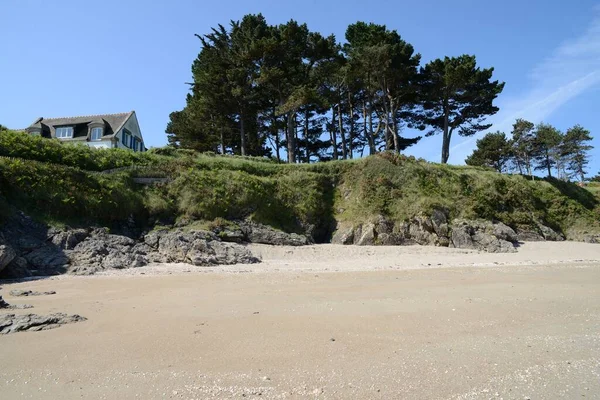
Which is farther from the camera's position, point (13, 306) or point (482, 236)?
point (482, 236)

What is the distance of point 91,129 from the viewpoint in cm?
3634

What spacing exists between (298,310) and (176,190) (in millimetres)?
15659

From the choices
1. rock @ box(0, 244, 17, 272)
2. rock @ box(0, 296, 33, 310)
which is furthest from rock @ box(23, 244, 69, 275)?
rock @ box(0, 296, 33, 310)

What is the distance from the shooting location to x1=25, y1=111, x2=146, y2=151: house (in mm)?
35406

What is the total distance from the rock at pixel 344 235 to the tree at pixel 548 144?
29.5 m

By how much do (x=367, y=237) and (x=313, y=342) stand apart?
54.5 ft

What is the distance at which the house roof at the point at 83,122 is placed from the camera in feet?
120

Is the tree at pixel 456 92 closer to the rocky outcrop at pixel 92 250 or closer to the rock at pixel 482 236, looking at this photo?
the rock at pixel 482 236

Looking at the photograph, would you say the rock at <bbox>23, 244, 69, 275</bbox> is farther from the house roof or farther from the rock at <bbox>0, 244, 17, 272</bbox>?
the house roof

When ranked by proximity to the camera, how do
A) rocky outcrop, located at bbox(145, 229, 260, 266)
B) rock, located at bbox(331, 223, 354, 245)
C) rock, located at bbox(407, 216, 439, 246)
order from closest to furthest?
rocky outcrop, located at bbox(145, 229, 260, 266) → rock, located at bbox(407, 216, 439, 246) → rock, located at bbox(331, 223, 354, 245)

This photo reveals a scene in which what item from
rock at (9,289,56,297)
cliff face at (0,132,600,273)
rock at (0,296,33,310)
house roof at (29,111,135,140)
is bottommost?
rock at (9,289,56,297)

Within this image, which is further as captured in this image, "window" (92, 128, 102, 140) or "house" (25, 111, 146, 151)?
"window" (92, 128, 102, 140)

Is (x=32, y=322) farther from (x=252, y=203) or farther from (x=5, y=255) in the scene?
(x=252, y=203)

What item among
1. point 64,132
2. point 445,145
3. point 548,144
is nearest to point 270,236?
point 445,145
